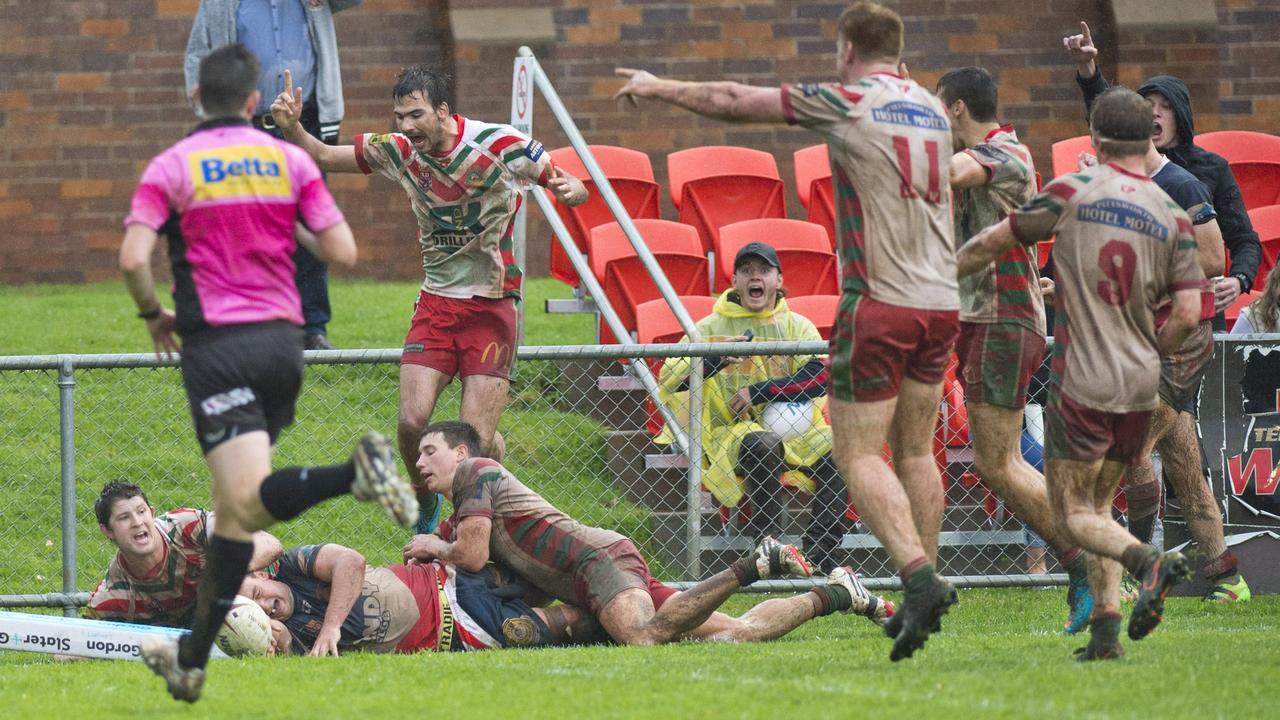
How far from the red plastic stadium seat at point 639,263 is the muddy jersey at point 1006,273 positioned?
11.8 feet

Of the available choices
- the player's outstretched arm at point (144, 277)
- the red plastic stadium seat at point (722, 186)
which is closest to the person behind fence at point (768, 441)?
the red plastic stadium seat at point (722, 186)

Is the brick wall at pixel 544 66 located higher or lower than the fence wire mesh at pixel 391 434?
higher

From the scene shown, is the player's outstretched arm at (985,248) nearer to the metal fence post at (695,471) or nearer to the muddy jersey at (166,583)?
the metal fence post at (695,471)

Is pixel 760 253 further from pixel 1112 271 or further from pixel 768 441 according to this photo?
pixel 1112 271

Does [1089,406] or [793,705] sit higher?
[1089,406]

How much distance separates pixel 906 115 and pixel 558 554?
A: 270 cm

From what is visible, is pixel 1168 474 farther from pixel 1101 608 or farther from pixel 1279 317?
pixel 1101 608

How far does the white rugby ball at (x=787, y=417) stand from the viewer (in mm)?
9156

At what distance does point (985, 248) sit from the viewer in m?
6.66

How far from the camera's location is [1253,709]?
5.45m

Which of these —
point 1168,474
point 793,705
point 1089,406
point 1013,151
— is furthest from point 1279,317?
point 793,705

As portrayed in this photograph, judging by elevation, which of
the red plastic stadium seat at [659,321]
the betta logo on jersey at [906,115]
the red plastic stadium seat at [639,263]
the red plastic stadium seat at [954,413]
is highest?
the betta logo on jersey at [906,115]

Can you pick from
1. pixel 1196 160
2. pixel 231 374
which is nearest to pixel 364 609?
pixel 231 374

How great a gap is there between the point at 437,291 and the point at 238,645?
2102mm
